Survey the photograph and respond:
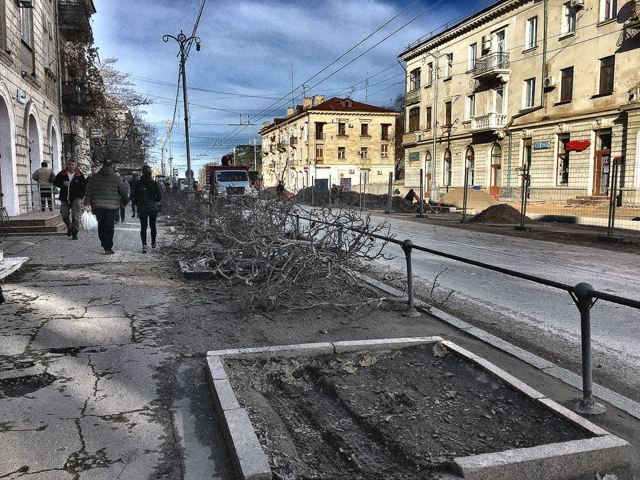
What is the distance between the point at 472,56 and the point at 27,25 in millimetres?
30854

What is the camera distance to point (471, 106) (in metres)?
40.2

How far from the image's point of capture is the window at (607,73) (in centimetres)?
2778

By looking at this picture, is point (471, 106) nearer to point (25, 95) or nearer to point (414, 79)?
point (414, 79)

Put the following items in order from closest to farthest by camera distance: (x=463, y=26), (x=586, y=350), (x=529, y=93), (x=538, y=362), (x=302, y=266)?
(x=586, y=350)
(x=538, y=362)
(x=302, y=266)
(x=529, y=93)
(x=463, y=26)

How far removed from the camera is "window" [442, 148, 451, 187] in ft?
143

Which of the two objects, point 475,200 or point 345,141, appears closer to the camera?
point 475,200

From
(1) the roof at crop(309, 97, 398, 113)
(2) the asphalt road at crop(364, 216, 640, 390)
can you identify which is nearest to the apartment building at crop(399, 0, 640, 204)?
(2) the asphalt road at crop(364, 216, 640, 390)

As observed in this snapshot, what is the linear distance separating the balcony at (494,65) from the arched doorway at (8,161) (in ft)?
96.0

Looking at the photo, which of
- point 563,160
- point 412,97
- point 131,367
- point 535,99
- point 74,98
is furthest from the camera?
point 412,97

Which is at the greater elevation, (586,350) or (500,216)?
(586,350)

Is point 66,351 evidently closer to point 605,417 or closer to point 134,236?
point 605,417

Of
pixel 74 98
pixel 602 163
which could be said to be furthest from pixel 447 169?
pixel 74 98

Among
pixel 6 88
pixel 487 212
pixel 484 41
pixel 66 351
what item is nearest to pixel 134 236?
pixel 6 88

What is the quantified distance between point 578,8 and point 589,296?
3132 cm
